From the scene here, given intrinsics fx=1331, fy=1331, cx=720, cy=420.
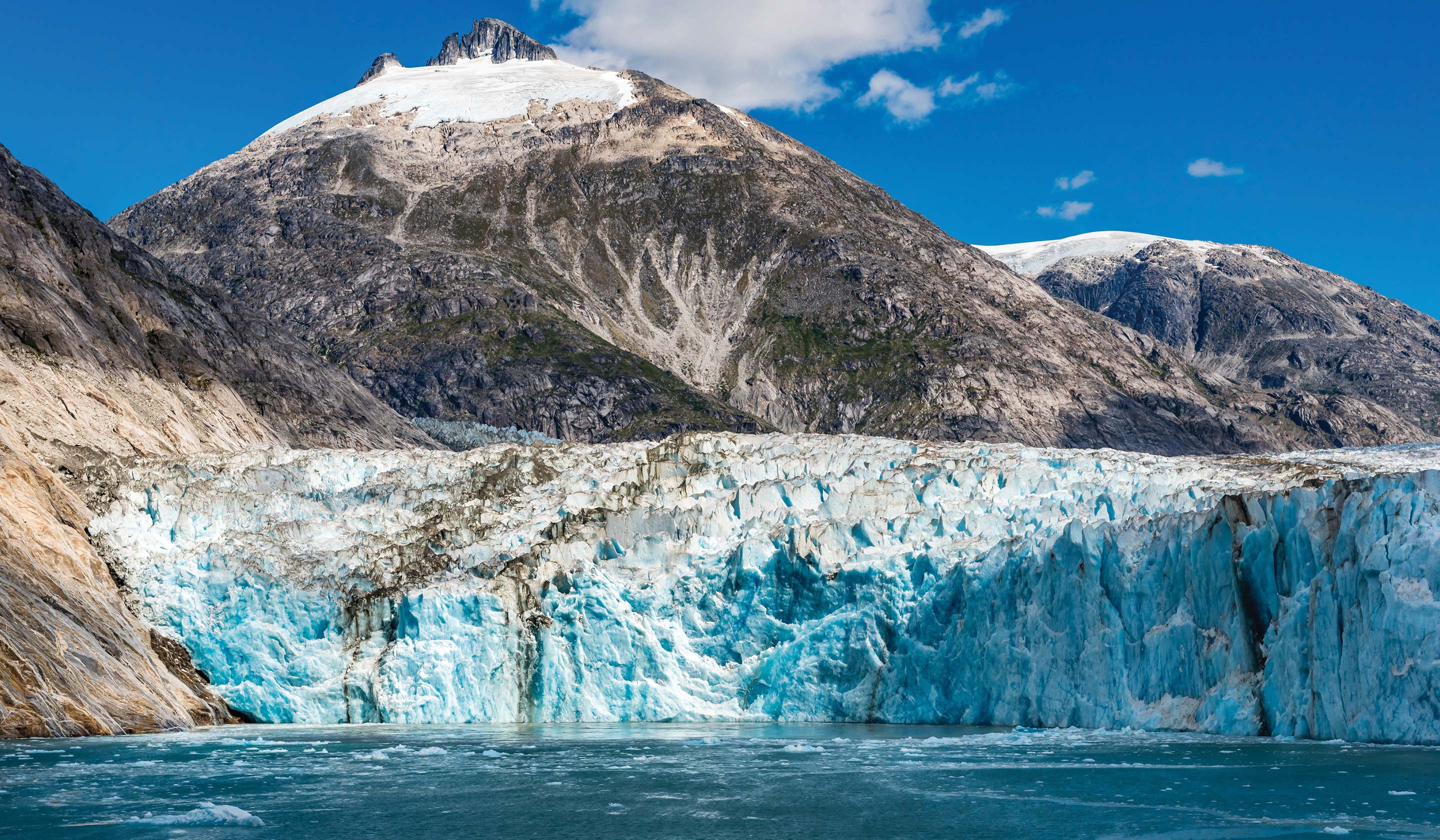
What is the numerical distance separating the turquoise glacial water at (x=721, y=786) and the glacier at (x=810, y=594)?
7.51 feet

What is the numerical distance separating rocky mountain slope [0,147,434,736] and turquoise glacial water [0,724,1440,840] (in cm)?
260

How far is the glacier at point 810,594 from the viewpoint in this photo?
37500mm

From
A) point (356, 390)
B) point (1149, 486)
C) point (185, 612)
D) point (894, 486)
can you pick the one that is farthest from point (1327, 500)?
point (356, 390)

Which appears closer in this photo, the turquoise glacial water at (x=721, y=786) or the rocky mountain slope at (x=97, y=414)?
the turquoise glacial water at (x=721, y=786)

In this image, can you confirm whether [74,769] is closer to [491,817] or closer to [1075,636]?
[491,817]

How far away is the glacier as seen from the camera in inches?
1476

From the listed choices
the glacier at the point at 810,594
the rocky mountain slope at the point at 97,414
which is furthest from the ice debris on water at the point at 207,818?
the glacier at the point at 810,594

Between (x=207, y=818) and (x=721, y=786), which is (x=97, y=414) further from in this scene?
(x=721, y=786)

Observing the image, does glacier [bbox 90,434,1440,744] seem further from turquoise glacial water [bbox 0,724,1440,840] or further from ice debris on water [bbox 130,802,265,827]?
ice debris on water [bbox 130,802,265,827]

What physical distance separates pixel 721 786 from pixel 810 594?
1574 centimetres

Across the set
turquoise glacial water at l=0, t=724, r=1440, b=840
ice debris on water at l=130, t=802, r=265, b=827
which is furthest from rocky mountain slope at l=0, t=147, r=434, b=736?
ice debris on water at l=130, t=802, r=265, b=827

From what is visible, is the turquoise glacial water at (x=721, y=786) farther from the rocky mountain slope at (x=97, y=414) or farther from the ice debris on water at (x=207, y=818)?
the rocky mountain slope at (x=97, y=414)

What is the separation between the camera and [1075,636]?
42625 millimetres

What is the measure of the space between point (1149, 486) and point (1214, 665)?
13892mm
